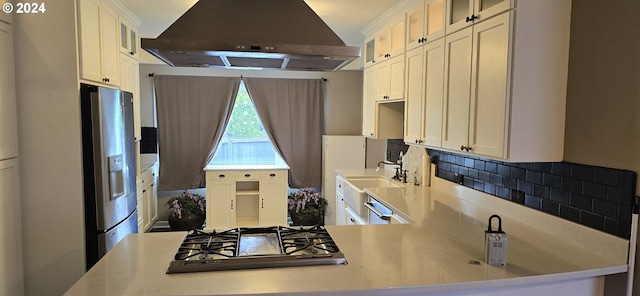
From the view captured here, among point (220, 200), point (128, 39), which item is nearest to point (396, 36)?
point (128, 39)

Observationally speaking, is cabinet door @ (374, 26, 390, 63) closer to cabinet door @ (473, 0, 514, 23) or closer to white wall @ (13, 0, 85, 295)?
cabinet door @ (473, 0, 514, 23)

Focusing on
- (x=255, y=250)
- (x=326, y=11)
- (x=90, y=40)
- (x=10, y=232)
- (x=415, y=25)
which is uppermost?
(x=326, y=11)

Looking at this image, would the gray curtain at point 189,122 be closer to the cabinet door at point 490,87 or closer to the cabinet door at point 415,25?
the cabinet door at point 415,25

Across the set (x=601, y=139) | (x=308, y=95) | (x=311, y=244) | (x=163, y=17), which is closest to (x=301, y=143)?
(x=308, y=95)

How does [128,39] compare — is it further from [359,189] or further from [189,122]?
[359,189]

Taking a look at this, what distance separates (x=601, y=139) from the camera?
5.69 ft

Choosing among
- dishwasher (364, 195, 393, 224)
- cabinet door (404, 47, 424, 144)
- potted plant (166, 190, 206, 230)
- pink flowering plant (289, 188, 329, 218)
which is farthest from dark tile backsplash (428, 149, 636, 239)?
potted plant (166, 190, 206, 230)

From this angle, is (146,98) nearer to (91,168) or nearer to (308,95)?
(308,95)

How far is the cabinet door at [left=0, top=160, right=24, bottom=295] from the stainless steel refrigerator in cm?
41

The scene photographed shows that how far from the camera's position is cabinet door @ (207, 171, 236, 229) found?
4.99 m

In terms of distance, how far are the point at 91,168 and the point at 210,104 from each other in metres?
2.70

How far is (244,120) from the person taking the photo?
18.0 ft

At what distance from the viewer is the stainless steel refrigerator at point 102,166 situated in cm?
265

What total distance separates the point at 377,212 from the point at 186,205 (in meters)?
3.02
